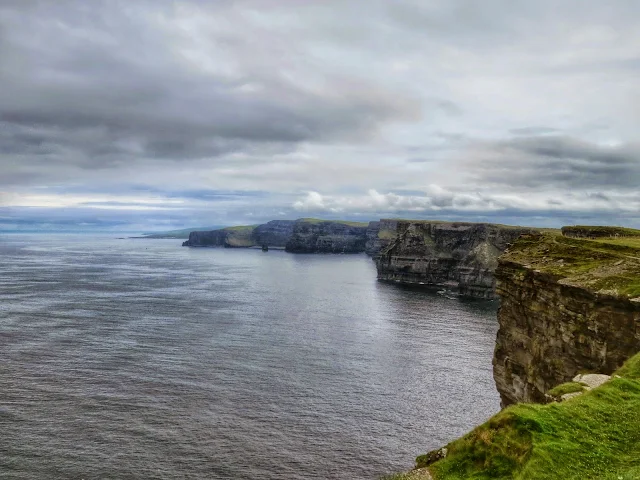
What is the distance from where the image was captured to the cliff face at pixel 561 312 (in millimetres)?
33750

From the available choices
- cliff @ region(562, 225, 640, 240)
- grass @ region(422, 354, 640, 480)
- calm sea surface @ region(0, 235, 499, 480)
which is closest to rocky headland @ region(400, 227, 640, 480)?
grass @ region(422, 354, 640, 480)

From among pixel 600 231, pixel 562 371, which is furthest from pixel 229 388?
pixel 600 231

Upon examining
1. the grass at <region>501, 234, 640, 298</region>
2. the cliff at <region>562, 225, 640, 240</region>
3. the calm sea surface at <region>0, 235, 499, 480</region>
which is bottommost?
the calm sea surface at <region>0, 235, 499, 480</region>

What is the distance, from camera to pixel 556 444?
17578 mm

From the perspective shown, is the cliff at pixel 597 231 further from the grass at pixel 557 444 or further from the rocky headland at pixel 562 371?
the grass at pixel 557 444

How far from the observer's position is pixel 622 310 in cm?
3303

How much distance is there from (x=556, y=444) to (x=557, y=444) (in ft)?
0.12

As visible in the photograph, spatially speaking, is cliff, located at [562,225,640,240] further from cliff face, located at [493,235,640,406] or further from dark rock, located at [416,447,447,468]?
dark rock, located at [416,447,447,468]

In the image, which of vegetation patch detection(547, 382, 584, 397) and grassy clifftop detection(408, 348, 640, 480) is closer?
grassy clifftop detection(408, 348, 640, 480)

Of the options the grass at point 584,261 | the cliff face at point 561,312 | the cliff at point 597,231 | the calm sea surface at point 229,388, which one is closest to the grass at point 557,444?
the cliff face at point 561,312

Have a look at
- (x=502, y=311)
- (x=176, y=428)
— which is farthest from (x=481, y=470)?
(x=176, y=428)

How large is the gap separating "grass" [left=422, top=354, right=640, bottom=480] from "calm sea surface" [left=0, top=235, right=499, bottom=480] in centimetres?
2802

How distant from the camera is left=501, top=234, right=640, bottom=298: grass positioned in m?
35.0

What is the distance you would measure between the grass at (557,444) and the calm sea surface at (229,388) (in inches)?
1103
